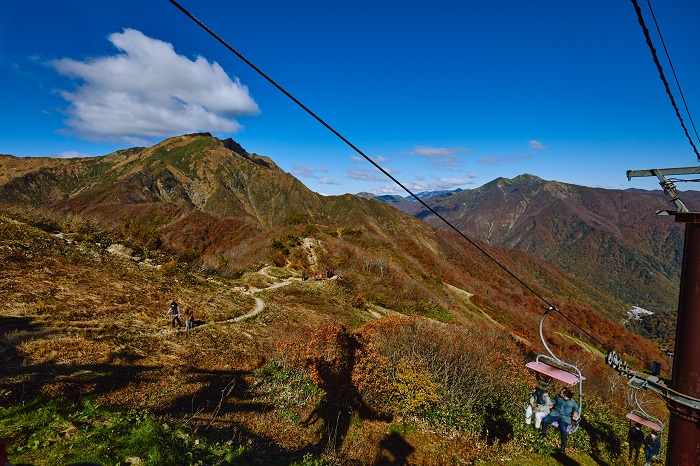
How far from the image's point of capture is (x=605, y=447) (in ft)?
45.2

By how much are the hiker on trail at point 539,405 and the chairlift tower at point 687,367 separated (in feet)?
12.3

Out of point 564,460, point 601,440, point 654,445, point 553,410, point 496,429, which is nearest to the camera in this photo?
point 553,410

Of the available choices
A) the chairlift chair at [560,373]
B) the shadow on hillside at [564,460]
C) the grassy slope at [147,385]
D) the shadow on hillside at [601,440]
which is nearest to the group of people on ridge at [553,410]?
the chairlift chair at [560,373]

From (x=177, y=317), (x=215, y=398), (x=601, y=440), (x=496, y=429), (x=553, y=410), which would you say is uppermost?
(x=177, y=317)

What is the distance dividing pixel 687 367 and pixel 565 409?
4.75 m

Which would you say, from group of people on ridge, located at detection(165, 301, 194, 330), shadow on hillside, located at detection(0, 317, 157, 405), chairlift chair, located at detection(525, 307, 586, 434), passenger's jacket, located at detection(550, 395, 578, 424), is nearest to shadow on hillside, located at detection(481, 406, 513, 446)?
chairlift chair, located at detection(525, 307, 586, 434)

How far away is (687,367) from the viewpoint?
6.23 m

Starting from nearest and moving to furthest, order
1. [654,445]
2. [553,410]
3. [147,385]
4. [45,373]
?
[45,373]
[147,385]
[553,410]
[654,445]

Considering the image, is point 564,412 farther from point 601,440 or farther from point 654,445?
point 601,440

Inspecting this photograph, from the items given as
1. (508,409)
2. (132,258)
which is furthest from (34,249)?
(508,409)

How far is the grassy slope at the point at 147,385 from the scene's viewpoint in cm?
644

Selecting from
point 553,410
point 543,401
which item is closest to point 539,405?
point 543,401

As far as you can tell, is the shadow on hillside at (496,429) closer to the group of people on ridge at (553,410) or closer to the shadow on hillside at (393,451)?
the group of people on ridge at (553,410)

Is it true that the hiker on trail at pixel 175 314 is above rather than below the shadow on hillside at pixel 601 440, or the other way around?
above
